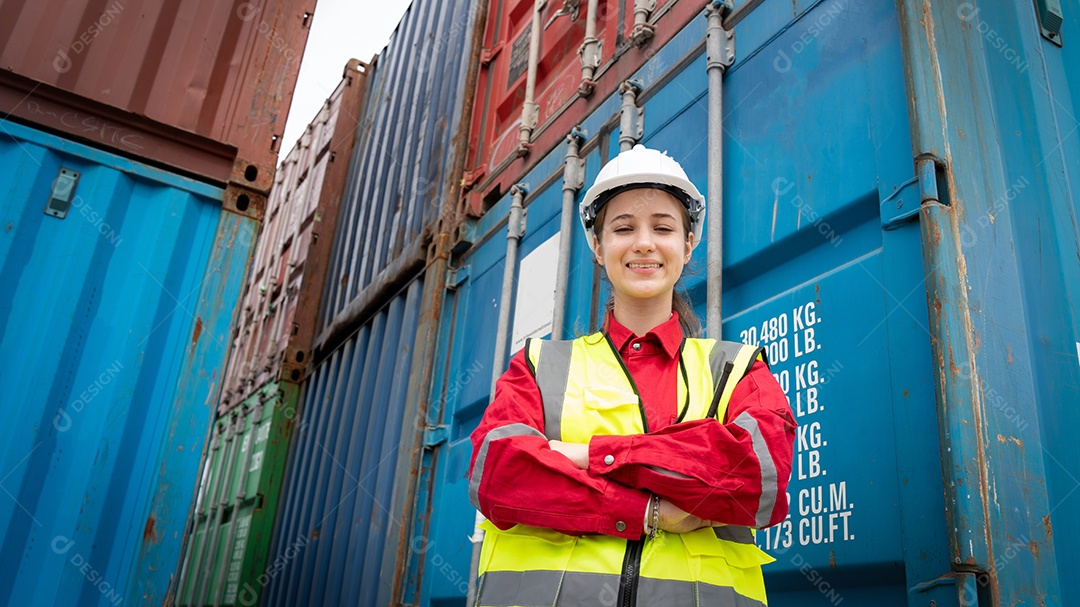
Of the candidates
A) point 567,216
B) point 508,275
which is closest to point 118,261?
point 508,275

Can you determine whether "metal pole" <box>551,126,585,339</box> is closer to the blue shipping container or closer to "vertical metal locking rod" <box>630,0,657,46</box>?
"vertical metal locking rod" <box>630,0,657,46</box>

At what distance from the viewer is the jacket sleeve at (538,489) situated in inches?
52.4

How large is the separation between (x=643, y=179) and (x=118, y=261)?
2.53 meters

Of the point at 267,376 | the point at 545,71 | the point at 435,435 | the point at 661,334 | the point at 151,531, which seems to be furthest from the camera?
the point at 267,376

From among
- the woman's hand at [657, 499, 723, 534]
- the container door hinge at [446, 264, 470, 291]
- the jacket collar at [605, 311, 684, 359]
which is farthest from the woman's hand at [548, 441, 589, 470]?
the container door hinge at [446, 264, 470, 291]

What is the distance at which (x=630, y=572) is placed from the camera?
1302 mm

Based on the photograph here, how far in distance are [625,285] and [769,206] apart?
98 cm

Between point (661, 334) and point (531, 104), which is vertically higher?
point (531, 104)

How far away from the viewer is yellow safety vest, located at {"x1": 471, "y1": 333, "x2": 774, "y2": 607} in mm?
1295

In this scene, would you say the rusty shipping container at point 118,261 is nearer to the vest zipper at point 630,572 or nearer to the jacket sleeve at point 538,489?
the jacket sleeve at point 538,489

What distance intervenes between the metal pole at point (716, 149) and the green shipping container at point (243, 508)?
4.84 m

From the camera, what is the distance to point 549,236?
12.2ft

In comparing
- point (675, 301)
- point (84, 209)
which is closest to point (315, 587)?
point (84, 209)

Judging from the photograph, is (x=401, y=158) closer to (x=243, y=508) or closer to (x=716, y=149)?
(x=243, y=508)
